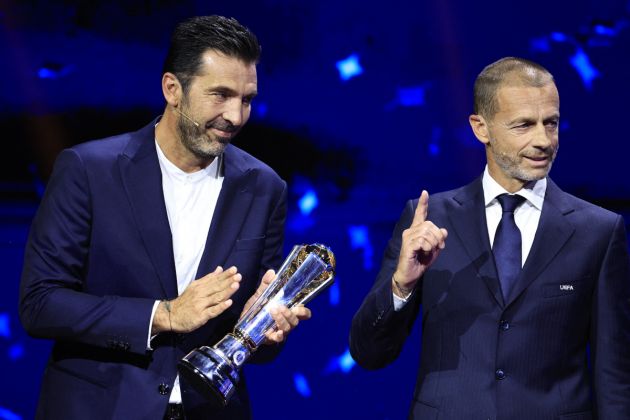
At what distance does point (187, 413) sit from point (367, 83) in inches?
59.8

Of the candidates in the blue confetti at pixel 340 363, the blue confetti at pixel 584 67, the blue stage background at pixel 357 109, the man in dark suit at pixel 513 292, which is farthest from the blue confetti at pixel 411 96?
the man in dark suit at pixel 513 292

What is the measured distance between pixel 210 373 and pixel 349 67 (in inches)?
62.9

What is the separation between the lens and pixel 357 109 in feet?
10.7

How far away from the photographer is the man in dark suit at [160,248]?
2004 millimetres

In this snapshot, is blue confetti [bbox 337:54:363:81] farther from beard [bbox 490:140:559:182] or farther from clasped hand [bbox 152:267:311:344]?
clasped hand [bbox 152:267:311:344]

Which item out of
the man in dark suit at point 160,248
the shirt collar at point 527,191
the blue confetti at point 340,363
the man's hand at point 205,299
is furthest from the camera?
the blue confetti at point 340,363

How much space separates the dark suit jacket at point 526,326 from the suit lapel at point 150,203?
46 centimetres

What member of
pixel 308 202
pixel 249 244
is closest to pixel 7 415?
pixel 308 202

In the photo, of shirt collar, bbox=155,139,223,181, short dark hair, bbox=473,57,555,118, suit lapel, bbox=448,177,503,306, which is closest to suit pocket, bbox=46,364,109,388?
shirt collar, bbox=155,139,223,181

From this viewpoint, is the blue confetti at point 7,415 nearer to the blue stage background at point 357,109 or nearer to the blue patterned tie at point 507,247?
the blue stage background at point 357,109

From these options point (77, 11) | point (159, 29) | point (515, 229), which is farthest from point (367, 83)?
point (515, 229)

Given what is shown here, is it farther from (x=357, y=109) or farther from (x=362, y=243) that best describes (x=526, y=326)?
(x=357, y=109)

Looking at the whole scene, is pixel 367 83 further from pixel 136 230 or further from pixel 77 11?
pixel 136 230

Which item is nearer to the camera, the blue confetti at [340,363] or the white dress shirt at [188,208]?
the white dress shirt at [188,208]
